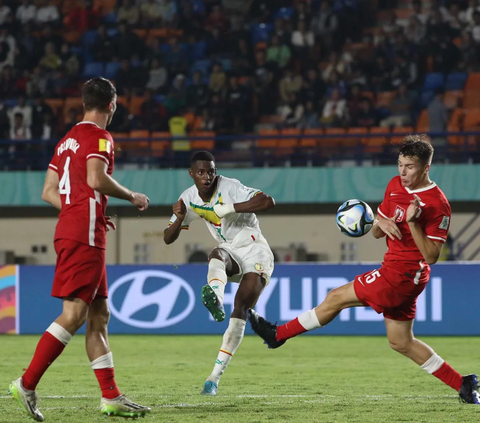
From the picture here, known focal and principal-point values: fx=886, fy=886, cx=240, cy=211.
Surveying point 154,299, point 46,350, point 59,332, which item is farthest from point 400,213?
point 154,299

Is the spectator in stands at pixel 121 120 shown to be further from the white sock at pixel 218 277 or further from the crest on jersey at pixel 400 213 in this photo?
the crest on jersey at pixel 400 213

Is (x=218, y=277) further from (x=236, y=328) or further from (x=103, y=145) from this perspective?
(x=103, y=145)

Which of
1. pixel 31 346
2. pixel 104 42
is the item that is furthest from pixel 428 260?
pixel 104 42

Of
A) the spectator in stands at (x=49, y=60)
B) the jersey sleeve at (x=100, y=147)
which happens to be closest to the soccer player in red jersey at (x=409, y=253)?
the jersey sleeve at (x=100, y=147)

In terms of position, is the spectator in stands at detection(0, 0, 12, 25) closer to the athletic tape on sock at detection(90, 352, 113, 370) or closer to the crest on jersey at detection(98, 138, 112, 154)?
the crest on jersey at detection(98, 138, 112, 154)

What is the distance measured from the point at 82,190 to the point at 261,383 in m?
3.08

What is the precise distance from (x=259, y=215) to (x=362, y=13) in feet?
17.9

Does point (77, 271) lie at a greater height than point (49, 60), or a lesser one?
lesser

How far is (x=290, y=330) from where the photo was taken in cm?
648

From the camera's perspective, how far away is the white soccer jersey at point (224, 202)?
24.4 ft

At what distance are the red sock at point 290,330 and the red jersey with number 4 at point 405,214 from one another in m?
0.82

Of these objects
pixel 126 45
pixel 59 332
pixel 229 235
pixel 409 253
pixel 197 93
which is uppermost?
pixel 126 45

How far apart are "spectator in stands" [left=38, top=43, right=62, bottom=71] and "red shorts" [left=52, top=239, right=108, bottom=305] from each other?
16.8 meters

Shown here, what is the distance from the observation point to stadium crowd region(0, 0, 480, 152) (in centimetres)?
1912
